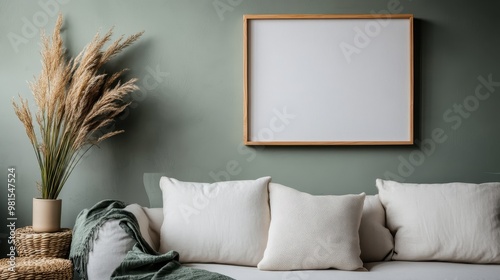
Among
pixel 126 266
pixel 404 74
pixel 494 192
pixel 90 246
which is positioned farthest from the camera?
pixel 404 74

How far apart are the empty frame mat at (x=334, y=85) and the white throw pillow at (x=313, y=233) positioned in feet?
1.86

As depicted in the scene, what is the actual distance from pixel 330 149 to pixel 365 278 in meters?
0.99

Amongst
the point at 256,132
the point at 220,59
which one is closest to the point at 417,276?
the point at 256,132

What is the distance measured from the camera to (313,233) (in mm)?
2736

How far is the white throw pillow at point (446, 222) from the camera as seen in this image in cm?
283

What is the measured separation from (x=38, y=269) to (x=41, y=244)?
35 cm

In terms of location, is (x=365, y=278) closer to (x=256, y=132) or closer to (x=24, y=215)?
(x=256, y=132)

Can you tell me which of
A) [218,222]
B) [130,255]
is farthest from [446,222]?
[130,255]

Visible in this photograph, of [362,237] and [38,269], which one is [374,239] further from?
[38,269]

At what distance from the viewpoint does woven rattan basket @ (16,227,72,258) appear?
2920mm

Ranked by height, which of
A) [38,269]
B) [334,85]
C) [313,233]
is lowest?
[38,269]

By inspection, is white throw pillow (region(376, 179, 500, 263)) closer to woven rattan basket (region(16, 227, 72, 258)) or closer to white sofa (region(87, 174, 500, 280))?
white sofa (region(87, 174, 500, 280))

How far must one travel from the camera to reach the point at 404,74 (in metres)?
3.30

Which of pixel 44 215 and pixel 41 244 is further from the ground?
pixel 44 215
